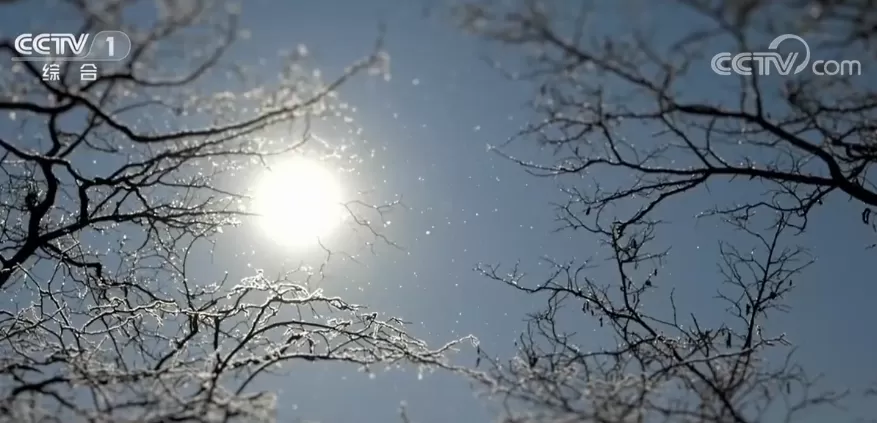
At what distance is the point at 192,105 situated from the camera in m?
4.19

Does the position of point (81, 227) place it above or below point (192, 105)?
above

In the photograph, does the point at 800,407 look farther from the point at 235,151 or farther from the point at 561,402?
the point at 235,151

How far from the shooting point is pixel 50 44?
3.85 meters

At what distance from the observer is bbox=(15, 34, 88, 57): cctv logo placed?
3.80 metres

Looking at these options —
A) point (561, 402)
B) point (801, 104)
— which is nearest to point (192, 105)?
point (561, 402)

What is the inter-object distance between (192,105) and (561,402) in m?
2.93

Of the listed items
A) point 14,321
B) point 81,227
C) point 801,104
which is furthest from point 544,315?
point 14,321

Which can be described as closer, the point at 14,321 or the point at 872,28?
the point at 872,28

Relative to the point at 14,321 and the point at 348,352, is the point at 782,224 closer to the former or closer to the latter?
the point at 348,352

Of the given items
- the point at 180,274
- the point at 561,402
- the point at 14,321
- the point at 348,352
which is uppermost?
the point at 180,274

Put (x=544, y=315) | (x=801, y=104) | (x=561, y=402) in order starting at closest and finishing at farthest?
(x=561, y=402)
(x=801, y=104)
(x=544, y=315)

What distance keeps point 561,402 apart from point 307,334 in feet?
8.35

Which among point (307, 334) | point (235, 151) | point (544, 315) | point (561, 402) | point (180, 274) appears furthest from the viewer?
point (544, 315)

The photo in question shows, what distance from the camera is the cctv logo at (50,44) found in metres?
3.80
